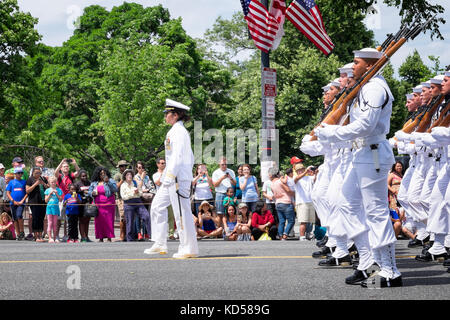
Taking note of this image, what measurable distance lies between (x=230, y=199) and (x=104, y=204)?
2.90 meters

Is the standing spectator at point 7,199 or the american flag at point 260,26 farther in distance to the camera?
the american flag at point 260,26

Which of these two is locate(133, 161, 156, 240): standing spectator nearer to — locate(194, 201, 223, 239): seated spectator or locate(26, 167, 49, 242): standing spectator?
→ locate(194, 201, 223, 239): seated spectator

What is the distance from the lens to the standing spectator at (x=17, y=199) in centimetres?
1734

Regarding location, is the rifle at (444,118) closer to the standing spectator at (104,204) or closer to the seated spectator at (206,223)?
→ the seated spectator at (206,223)

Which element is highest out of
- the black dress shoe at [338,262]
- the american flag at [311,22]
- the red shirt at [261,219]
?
the american flag at [311,22]

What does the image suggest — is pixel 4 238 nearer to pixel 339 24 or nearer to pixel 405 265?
pixel 339 24

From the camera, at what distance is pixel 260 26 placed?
60.7 ft

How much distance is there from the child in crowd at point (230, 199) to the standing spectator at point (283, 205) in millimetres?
966

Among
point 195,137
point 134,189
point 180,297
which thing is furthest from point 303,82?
point 180,297

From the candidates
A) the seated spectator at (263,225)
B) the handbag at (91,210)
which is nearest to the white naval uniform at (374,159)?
the seated spectator at (263,225)

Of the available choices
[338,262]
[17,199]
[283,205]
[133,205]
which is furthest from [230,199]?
[338,262]

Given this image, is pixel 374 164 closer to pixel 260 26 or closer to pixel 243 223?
pixel 243 223

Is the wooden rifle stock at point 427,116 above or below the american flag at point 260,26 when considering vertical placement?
below
